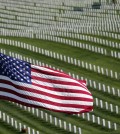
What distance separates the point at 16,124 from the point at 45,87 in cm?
1306

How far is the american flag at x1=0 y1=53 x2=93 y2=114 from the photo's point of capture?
1738cm

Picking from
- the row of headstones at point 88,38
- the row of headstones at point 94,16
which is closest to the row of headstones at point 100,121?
the row of headstones at point 88,38

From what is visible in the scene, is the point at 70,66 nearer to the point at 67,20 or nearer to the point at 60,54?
the point at 60,54

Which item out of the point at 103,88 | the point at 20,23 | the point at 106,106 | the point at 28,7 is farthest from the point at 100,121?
the point at 28,7

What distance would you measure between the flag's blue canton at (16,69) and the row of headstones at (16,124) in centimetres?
1062

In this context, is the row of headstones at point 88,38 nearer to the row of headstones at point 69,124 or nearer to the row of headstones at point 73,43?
the row of headstones at point 73,43

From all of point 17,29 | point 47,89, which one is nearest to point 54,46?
point 17,29

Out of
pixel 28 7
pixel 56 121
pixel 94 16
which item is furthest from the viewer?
pixel 28 7

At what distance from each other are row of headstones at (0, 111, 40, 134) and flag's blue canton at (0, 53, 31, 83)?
10617 millimetres

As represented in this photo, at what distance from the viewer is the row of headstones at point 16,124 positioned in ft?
93.7

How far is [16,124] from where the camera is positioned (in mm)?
30203

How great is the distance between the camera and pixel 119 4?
2852 inches

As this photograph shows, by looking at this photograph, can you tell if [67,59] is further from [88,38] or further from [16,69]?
[16,69]

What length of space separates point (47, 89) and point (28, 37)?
41.4 m
